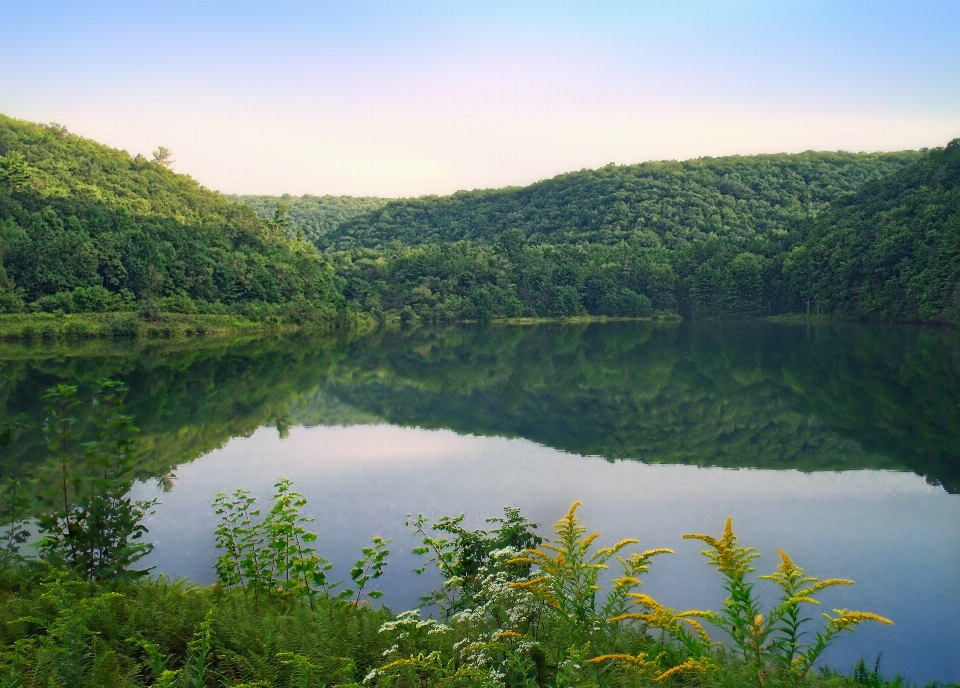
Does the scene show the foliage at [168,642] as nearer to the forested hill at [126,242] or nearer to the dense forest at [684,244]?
the forested hill at [126,242]

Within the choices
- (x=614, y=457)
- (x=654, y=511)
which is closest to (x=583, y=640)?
(x=654, y=511)

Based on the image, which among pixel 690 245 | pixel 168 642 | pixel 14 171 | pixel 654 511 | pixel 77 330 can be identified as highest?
pixel 14 171

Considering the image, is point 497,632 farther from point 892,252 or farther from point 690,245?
point 690,245

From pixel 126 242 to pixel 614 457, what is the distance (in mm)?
53686

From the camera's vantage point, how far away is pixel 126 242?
2340 inches

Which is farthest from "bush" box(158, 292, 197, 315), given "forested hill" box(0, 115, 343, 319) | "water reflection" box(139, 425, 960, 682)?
"water reflection" box(139, 425, 960, 682)

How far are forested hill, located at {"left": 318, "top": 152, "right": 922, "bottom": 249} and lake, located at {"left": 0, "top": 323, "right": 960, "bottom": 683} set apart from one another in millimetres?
69136

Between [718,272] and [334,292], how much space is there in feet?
125

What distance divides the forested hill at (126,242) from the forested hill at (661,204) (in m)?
37.9

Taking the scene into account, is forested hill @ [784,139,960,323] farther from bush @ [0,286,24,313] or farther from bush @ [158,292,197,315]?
bush @ [0,286,24,313]

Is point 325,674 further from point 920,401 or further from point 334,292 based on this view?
point 334,292

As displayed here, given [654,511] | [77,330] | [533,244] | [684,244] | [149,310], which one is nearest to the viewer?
[654,511]

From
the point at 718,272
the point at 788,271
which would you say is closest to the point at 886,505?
the point at 788,271

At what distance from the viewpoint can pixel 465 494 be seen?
12.3 metres
